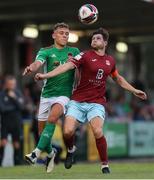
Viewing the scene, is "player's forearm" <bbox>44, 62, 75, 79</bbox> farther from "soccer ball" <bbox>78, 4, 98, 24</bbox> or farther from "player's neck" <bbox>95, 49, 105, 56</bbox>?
"soccer ball" <bbox>78, 4, 98, 24</bbox>

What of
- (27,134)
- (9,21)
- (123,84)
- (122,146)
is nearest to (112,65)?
(123,84)

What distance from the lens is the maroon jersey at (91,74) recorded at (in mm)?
13805

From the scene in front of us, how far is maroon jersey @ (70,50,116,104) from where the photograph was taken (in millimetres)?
13805

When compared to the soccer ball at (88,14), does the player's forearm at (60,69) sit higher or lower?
lower

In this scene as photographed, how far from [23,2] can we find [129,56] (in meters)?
14.2

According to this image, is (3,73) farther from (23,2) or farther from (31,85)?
(23,2)

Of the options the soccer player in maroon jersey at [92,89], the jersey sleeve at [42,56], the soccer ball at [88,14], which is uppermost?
the soccer ball at [88,14]

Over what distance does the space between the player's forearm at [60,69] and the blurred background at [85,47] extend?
901cm

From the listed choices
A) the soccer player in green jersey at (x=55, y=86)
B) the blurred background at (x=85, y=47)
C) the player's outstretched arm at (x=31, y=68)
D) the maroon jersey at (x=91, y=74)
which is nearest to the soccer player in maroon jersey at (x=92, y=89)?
the maroon jersey at (x=91, y=74)

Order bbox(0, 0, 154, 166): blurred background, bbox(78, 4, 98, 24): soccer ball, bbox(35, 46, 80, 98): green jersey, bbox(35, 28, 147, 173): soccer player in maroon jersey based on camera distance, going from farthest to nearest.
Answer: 1. bbox(0, 0, 154, 166): blurred background
2. bbox(78, 4, 98, 24): soccer ball
3. bbox(35, 46, 80, 98): green jersey
4. bbox(35, 28, 147, 173): soccer player in maroon jersey

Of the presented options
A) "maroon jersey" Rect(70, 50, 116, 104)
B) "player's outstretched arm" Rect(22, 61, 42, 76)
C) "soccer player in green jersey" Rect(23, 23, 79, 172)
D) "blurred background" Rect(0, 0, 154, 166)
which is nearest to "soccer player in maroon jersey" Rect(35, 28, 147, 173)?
"maroon jersey" Rect(70, 50, 116, 104)

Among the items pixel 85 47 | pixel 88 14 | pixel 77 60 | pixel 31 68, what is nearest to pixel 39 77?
pixel 31 68

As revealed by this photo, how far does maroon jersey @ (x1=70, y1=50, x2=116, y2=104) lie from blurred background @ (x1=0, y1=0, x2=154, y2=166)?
8737mm

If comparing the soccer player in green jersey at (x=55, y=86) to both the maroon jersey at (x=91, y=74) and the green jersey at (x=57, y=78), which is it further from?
the maroon jersey at (x=91, y=74)
